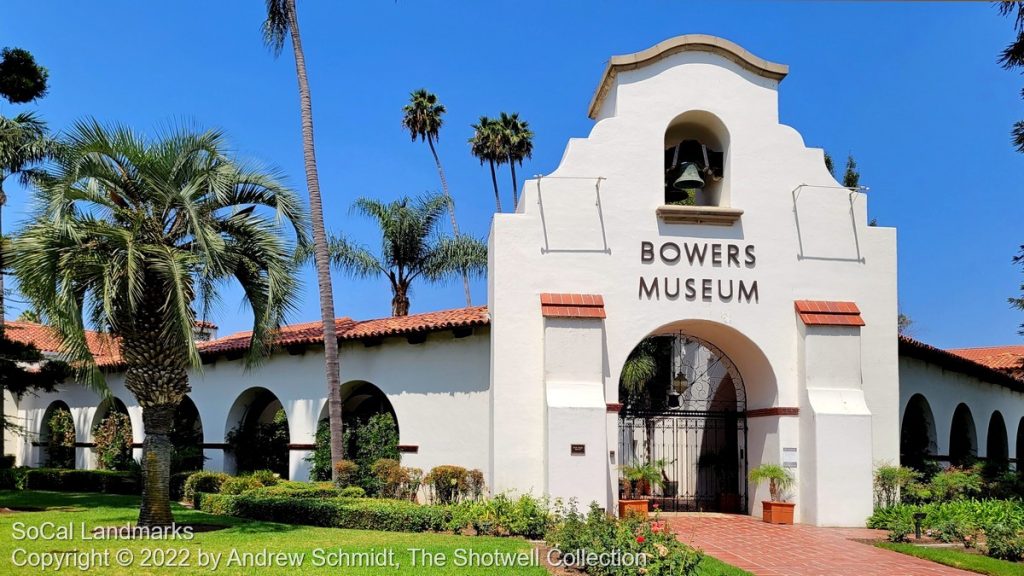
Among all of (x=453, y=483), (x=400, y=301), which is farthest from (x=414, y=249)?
(x=453, y=483)

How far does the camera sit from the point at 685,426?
740 inches

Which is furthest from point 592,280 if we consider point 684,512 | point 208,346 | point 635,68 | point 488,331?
point 208,346

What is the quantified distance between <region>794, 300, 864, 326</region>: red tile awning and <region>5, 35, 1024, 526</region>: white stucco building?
0.04 metres

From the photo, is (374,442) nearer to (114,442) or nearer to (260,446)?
(260,446)

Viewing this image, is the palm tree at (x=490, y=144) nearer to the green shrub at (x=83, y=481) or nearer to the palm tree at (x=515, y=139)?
the palm tree at (x=515, y=139)

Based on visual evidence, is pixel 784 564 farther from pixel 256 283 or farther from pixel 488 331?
pixel 256 283

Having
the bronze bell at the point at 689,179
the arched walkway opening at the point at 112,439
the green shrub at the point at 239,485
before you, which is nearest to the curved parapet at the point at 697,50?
the bronze bell at the point at 689,179

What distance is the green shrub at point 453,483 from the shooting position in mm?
16859

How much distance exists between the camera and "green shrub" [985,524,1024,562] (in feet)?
38.9

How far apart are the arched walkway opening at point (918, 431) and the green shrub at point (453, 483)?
34.8 ft

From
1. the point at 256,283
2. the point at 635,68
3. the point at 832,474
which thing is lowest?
the point at 832,474

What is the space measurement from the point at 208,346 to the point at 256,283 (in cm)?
919

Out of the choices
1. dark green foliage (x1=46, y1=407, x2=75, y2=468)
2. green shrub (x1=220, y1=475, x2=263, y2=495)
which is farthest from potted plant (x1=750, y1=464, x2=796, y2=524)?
dark green foliage (x1=46, y1=407, x2=75, y2=468)

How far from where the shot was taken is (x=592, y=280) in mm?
16203
